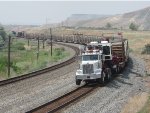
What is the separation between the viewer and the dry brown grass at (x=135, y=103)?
25.9 m

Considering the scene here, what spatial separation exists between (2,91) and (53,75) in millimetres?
11001

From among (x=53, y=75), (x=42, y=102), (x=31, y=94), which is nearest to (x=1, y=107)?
(x=42, y=102)

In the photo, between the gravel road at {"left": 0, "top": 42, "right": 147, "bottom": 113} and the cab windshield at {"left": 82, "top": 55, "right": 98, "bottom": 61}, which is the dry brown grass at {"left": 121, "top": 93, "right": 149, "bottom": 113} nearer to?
the gravel road at {"left": 0, "top": 42, "right": 147, "bottom": 113}

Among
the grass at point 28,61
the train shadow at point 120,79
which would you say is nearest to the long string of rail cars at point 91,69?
the train shadow at point 120,79

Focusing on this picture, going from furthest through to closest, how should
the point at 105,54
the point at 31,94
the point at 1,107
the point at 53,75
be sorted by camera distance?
the point at 53,75
the point at 105,54
the point at 31,94
the point at 1,107

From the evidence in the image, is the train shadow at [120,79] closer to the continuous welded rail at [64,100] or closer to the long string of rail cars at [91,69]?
the long string of rail cars at [91,69]

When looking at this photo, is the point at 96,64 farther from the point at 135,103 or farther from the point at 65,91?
the point at 135,103

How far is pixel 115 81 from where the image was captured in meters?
38.6

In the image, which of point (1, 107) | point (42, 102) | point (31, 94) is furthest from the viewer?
point (31, 94)

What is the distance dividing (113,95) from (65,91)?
457 centimetres

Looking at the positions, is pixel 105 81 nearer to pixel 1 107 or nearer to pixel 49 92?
pixel 49 92

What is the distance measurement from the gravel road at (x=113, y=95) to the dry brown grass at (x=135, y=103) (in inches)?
16.9

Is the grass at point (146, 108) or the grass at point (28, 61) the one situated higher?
the grass at point (146, 108)

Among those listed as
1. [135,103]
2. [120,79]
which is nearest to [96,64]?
[120,79]
